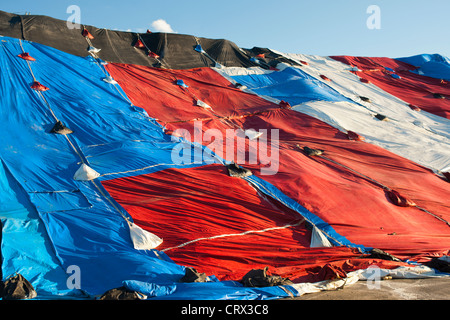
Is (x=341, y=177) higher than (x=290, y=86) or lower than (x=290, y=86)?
lower

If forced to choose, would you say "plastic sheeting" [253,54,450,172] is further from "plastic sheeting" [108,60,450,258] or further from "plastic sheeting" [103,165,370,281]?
"plastic sheeting" [103,165,370,281]

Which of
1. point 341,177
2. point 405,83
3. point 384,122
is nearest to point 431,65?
point 405,83

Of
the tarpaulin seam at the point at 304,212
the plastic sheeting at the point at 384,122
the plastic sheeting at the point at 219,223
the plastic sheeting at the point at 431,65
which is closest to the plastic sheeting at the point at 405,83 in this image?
the plastic sheeting at the point at 431,65

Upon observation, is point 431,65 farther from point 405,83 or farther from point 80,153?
point 80,153

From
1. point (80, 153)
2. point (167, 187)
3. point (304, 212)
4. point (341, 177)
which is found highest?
point (80, 153)

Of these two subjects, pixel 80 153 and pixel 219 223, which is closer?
pixel 219 223

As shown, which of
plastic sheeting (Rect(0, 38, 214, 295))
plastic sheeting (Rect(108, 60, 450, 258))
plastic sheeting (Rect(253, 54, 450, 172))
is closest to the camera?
plastic sheeting (Rect(0, 38, 214, 295))

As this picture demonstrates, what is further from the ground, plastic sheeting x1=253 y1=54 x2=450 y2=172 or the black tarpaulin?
the black tarpaulin

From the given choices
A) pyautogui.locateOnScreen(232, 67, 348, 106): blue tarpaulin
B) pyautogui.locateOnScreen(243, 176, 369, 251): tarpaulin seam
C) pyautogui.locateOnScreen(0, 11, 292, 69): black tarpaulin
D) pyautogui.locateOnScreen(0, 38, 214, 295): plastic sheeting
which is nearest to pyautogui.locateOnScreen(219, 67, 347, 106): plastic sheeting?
pyautogui.locateOnScreen(232, 67, 348, 106): blue tarpaulin
